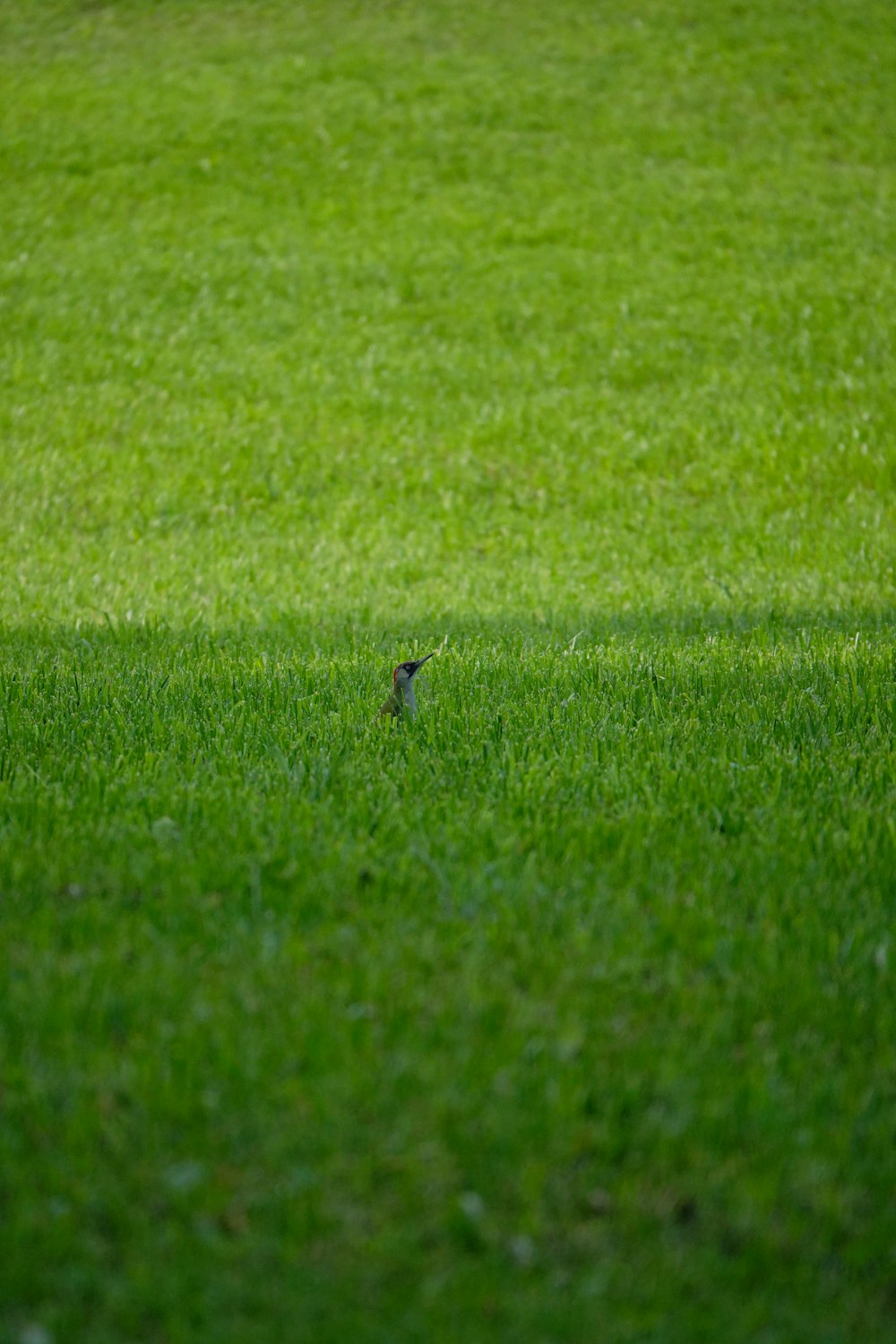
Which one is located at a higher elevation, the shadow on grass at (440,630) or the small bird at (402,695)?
the small bird at (402,695)

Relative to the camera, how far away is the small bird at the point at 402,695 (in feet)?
16.9

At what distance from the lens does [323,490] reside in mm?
11875

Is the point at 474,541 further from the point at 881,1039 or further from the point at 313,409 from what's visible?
the point at 881,1039

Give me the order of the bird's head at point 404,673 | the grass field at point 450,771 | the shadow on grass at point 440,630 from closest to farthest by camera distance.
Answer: the grass field at point 450,771 < the bird's head at point 404,673 < the shadow on grass at point 440,630

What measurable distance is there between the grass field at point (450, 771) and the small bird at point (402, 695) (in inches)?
7.8

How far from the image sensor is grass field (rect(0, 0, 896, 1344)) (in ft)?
7.74

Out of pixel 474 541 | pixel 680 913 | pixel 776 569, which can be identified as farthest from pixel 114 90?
pixel 680 913

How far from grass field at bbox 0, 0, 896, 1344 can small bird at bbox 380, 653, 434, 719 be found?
0.20 meters

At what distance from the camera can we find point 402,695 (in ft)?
17.1

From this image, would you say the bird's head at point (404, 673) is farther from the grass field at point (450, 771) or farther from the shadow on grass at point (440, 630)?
the shadow on grass at point (440, 630)

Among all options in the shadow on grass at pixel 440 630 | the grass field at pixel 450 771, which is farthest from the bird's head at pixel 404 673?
the shadow on grass at pixel 440 630

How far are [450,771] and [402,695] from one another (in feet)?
1.95

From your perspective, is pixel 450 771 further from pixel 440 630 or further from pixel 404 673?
pixel 440 630

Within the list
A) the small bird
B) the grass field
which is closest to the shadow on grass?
the grass field
